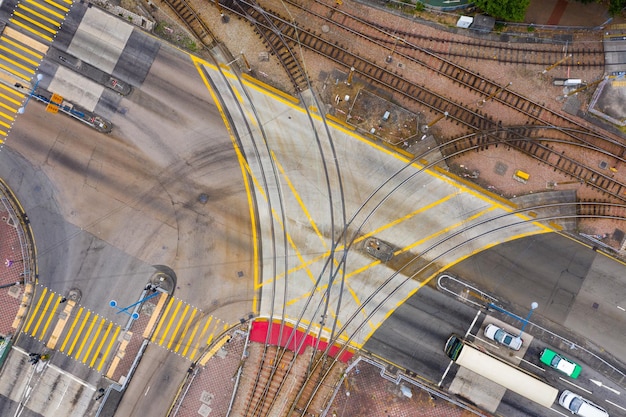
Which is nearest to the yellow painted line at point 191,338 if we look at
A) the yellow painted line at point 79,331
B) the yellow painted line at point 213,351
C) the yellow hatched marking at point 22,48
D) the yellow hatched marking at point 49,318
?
the yellow painted line at point 213,351

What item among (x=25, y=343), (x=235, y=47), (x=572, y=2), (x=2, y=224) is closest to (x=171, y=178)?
(x=235, y=47)

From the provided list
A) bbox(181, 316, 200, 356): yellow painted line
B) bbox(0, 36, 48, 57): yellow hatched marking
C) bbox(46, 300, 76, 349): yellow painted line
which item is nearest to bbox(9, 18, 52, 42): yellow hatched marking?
bbox(0, 36, 48, 57): yellow hatched marking

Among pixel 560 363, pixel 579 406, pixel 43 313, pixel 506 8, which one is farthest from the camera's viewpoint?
pixel 43 313

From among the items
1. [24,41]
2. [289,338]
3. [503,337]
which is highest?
[24,41]

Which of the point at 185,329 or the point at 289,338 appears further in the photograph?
the point at 185,329

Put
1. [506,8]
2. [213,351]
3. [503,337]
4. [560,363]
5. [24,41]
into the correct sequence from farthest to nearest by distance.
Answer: [24,41] → [213,351] → [503,337] → [560,363] → [506,8]

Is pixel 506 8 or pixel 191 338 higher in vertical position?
pixel 506 8

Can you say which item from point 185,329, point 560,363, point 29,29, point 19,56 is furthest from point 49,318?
point 560,363

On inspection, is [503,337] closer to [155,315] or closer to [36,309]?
[155,315]

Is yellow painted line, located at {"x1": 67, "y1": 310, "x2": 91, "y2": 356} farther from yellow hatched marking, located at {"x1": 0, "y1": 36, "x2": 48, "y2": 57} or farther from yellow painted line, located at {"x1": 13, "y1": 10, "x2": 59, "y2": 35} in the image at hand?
yellow painted line, located at {"x1": 13, "y1": 10, "x2": 59, "y2": 35}
